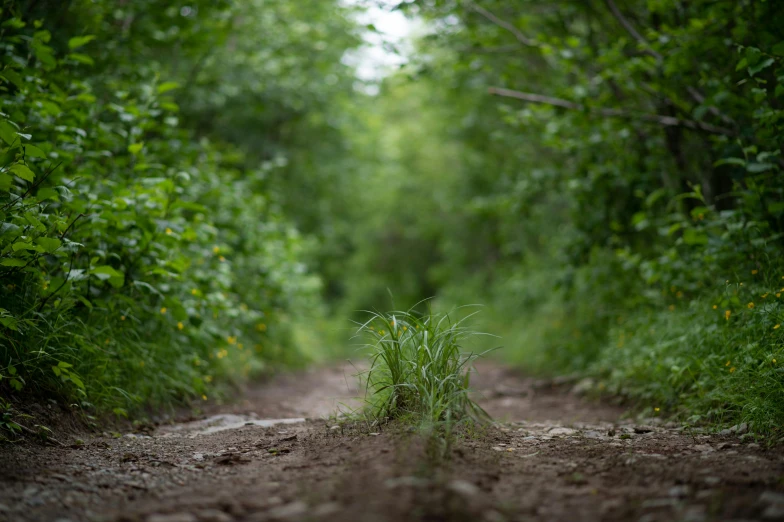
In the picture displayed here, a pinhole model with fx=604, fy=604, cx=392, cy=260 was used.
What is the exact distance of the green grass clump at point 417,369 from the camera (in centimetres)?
332

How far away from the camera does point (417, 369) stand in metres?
3.37

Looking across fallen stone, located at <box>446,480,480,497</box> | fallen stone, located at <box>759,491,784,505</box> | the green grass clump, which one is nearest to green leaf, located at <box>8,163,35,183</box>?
the green grass clump

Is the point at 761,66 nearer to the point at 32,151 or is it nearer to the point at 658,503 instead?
the point at 658,503

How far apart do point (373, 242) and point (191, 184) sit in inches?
605

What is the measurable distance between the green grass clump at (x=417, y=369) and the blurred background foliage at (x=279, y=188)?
1.04 meters

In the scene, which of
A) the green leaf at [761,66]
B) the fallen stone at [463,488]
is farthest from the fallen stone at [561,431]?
the green leaf at [761,66]

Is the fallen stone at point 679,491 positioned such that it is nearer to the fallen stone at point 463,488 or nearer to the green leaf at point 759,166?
the fallen stone at point 463,488

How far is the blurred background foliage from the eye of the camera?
3807 millimetres

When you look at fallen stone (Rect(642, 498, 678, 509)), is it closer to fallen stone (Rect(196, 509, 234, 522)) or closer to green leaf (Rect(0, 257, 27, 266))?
fallen stone (Rect(196, 509, 234, 522))

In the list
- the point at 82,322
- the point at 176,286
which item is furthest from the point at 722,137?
the point at 82,322

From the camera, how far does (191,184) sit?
5.87m

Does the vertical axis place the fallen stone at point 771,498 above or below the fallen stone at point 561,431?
below

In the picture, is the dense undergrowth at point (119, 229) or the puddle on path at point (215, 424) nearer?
the dense undergrowth at point (119, 229)

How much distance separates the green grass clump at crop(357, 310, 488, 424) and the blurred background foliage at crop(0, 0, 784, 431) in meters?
1.04
